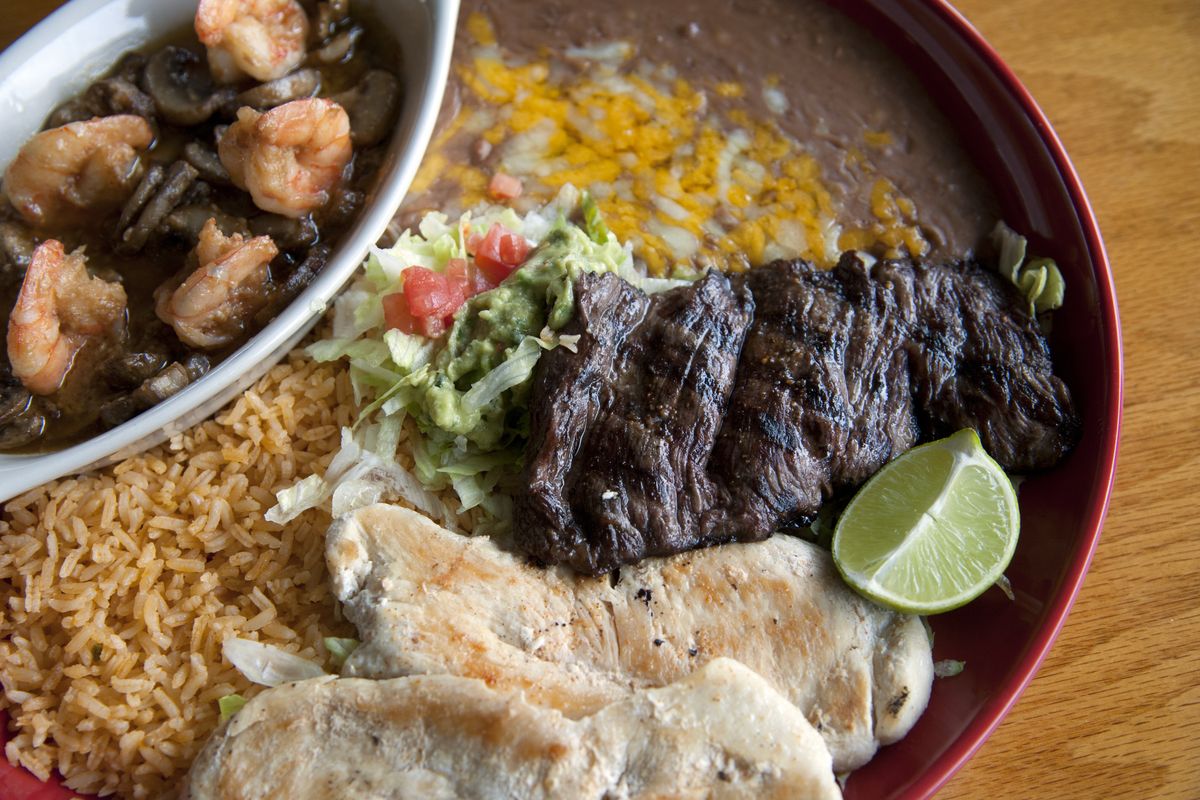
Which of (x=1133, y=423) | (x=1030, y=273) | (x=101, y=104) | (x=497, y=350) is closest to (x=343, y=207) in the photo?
(x=497, y=350)

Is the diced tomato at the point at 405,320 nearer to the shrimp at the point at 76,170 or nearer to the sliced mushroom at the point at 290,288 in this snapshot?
the sliced mushroom at the point at 290,288

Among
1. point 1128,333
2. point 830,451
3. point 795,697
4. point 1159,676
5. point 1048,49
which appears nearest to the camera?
point 795,697

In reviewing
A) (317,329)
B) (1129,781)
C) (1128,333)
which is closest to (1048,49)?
(1128,333)

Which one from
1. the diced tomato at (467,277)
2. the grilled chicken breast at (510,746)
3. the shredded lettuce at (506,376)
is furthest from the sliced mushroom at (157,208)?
the grilled chicken breast at (510,746)

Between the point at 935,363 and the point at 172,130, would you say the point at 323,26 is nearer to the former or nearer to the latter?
the point at 172,130

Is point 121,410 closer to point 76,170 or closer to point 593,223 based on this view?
point 76,170

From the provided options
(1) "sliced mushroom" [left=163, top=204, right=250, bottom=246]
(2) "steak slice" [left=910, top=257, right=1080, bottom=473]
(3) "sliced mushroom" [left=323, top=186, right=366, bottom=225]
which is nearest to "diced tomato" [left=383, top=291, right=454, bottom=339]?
(3) "sliced mushroom" [left=323, top=186, right=366, bottom=225]

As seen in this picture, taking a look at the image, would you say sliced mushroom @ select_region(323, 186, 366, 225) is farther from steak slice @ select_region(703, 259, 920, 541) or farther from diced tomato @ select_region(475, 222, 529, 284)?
steak slice @ select_region(703, 259, 920, 541)
